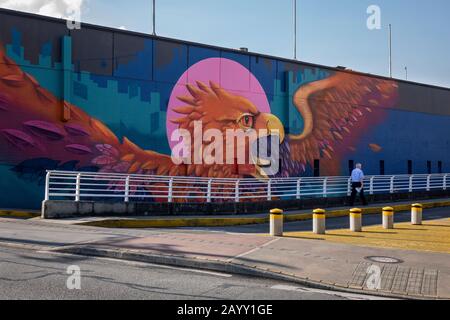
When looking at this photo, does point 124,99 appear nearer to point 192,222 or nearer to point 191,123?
point 191,123

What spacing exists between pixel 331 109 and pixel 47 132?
54.4 feet

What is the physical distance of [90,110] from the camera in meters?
20.2

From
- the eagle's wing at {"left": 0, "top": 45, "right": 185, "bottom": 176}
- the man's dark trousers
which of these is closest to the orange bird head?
the eagle's wing at {"left": 0, "top": 45, "right": 185, "bottom": 176}

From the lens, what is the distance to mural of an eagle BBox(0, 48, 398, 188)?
18.6 meters

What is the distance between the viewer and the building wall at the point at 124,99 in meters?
18.6

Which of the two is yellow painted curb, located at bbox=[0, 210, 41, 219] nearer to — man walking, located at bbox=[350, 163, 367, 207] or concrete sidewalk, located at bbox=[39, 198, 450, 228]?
concrete sidewalk, located at bbox=[39, 198, 450, 228]

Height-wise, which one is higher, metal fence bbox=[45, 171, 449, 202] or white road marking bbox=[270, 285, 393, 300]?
metal fence bbox=[45, 171, 449, 202]

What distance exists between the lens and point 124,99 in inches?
832

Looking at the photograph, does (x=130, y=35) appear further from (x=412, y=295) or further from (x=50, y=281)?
(x=412, y=295)

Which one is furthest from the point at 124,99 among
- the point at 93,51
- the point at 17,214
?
the point at 17,214

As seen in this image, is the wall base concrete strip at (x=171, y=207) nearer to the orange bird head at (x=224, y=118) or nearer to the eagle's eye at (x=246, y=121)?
the orange bird head at (x=224, y=118)

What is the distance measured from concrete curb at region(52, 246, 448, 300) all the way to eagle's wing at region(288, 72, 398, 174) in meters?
18.5

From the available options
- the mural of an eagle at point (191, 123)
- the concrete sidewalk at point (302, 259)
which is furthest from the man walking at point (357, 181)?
the concrete sidewalk at point (302, 259)

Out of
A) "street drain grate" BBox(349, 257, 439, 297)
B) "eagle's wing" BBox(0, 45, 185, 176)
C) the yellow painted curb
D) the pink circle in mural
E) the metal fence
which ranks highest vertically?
the pink circle in mural
